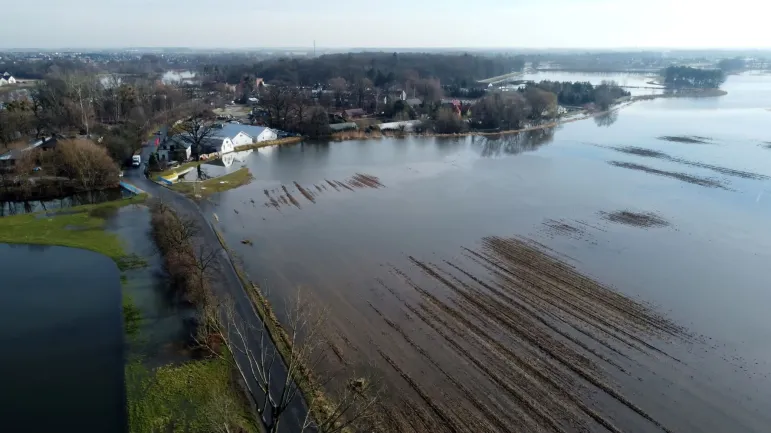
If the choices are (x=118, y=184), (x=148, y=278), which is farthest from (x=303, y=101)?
(x=148, y=278)

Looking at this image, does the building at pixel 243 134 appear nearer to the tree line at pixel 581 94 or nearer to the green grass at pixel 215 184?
the green grass at pixel 215 184

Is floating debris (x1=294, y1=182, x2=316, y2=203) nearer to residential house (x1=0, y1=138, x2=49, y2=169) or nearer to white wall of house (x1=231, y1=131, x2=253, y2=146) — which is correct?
white wall of house (x1=231, y1=131, x2=253, y2=146)

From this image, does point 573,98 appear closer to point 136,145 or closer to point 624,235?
point 624,235

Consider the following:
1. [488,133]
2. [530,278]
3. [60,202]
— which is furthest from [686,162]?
[60,202]

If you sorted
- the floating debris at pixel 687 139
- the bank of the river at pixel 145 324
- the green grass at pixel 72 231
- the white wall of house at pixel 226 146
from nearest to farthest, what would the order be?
the bank of the river at pixel 145 324 → the green grass at pixel 72 231 → the white wall of house at pixel 226 146 → the floating debris at pixel 687 139

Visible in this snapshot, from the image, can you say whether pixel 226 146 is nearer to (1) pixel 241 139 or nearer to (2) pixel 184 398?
(1) pixel 241 139

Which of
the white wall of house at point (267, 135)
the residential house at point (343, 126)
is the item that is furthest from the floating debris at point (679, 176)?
the white wall of house at point (267, 135)
